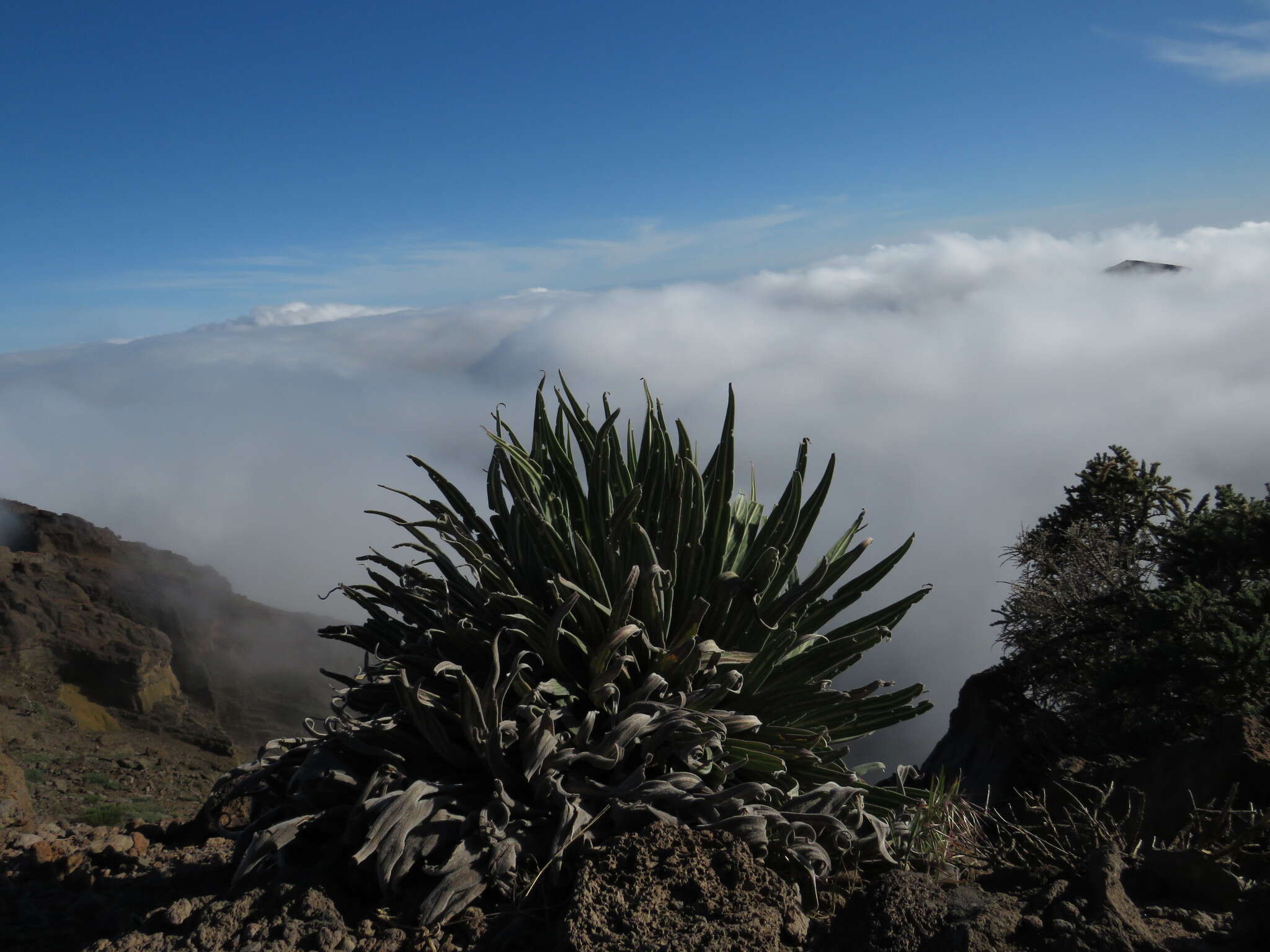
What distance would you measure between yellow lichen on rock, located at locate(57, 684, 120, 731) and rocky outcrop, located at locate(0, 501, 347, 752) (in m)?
0.02

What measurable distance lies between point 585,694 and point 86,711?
11.6 meters

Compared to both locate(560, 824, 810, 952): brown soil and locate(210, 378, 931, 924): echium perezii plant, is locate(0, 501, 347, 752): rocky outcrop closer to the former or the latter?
locate(210, 378, 931, 924): echium perezii plant

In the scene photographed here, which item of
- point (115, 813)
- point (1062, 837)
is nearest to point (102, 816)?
point (115, 813)

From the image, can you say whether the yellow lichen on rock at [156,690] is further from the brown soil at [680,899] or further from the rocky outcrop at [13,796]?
the brown soil at [680,899]

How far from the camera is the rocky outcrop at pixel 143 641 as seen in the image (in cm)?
1198

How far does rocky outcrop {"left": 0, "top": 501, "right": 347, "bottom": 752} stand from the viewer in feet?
39.3

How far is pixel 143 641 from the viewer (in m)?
13.5

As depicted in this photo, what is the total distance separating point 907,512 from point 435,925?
469ft

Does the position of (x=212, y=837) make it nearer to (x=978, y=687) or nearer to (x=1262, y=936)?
(x=1262, y=936)

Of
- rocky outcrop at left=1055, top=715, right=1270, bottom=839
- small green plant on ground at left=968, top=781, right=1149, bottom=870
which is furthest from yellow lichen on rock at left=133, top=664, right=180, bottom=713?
rocky outcrop at left=1055, top=715, right=1270, bottom=839

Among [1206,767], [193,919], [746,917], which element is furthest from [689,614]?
[1206,767]

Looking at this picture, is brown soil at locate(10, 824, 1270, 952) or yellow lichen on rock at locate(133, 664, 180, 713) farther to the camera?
yellow lichen on rock at locate(133, 664, 180, 713)

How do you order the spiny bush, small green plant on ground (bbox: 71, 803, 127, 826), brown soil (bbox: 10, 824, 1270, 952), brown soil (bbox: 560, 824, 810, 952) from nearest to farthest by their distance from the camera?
brown soil (bbox: 10, 824, 1270, 952), brown soil (bbox: 560, 824, 810, 952), the spiny bush, small green plant on ground (bbox: 71, 803, 127, 826)

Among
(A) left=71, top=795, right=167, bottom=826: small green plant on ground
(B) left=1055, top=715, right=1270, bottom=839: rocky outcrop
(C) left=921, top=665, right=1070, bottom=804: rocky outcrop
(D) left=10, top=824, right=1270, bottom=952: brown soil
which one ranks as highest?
(D) left=10, top=824, right=1270, bottom=952: brown soil
